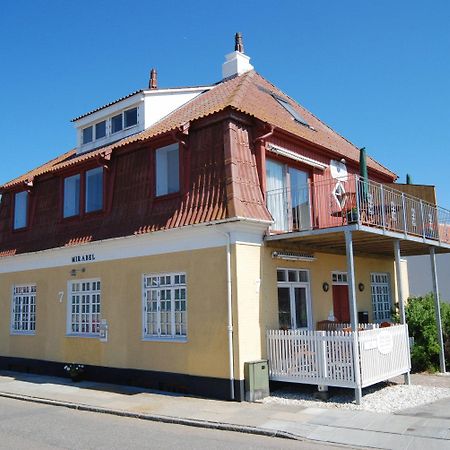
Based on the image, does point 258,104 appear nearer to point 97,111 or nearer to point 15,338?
point 97,111

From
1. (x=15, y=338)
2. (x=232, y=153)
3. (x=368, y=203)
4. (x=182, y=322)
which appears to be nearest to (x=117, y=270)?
(x=182, y=322)

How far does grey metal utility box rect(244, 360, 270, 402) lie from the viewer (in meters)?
10.4

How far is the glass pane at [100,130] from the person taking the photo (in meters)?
16.6

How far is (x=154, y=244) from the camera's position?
12469 mm

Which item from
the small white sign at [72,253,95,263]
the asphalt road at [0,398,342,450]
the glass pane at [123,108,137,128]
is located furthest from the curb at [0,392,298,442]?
the glass pane at [123,108,137,128]

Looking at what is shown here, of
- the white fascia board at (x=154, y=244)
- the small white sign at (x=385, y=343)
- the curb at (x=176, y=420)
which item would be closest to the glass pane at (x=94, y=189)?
the white fascia board at (x=154, y=244)

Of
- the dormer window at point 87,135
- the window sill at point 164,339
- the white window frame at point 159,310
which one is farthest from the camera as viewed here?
the dormer window at point 87,135

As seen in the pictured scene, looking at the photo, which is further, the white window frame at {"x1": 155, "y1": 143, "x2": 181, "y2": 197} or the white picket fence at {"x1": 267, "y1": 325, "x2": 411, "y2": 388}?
the white window frame at {"x1": 155, "y1": 143, "x2": 181, "y2": 197}

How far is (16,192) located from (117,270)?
21.2 feet

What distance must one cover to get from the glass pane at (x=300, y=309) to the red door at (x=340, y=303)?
1.64m

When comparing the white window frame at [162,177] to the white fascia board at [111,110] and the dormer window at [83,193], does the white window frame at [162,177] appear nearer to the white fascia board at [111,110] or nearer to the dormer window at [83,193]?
the dormer window at [83,193]

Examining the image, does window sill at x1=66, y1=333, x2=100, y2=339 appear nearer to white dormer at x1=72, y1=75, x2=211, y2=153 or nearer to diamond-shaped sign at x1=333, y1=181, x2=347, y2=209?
white dormer at x1=72, y1=75, x2=211, y2=153

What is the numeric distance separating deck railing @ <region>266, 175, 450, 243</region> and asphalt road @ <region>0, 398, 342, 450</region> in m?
5.01

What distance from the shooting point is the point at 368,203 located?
11.3m
